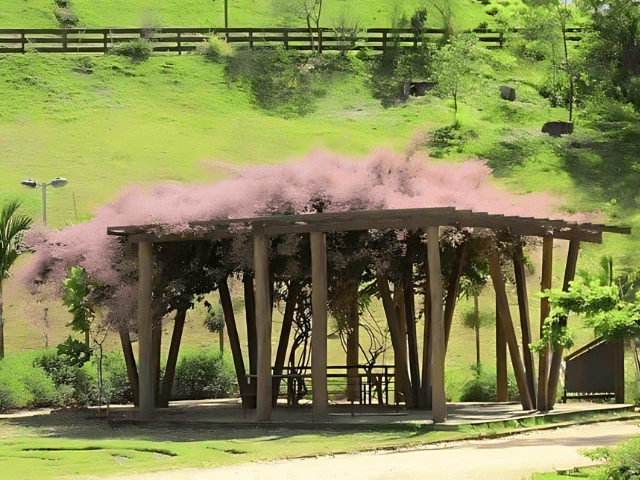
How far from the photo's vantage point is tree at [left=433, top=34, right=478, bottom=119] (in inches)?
2606

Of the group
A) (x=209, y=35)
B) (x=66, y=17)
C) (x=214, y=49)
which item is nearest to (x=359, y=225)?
(x=214, y=49)

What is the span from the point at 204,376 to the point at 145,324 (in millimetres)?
7242

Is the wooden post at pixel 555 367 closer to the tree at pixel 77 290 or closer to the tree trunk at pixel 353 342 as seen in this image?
the tree trunk at pixel 353 342

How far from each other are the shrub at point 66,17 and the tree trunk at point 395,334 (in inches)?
3033

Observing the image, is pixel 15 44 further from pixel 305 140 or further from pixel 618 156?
pixel 618 156

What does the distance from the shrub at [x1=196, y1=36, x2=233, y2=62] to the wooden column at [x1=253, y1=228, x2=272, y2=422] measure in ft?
196

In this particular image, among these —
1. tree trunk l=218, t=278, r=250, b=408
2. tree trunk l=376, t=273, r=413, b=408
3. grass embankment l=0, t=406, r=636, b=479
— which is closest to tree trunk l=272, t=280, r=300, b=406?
tree trunk l=218, t=278, r=250, b=408

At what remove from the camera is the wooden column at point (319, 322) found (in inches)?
713

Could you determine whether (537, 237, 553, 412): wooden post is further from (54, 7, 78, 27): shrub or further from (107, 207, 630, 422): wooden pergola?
(54, 7, 78, 27): shrub

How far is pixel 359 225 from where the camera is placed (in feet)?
59.0

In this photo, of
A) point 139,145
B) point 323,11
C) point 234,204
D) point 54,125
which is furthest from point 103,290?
point 323,11

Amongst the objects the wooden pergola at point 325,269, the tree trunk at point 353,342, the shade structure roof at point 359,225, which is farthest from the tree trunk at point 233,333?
the shade structure roof at point 359,225

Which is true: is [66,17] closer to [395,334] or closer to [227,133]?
[227,133]

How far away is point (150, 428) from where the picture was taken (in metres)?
19.2
